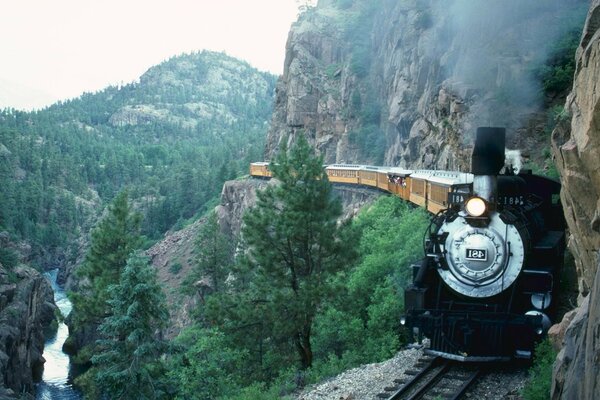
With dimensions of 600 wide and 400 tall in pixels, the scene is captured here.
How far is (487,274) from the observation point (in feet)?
39.0

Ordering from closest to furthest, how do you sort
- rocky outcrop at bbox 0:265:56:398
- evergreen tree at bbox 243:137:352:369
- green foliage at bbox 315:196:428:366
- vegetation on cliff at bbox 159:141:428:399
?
green foliage at bbox 315:196:428:366, vegetation on cliff at bbox 159:141:428:399, evergreen tree at bbox 243:137:352:369, rocky outcrop at bbox 0:265:56:398

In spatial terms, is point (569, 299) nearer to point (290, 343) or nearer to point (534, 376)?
point (534, 376)

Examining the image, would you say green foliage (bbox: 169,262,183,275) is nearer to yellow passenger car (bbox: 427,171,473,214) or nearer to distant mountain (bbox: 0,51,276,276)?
distant mountain (bbox: 0,51,276,276)

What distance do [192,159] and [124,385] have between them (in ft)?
428

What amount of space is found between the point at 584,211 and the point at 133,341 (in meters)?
14.0

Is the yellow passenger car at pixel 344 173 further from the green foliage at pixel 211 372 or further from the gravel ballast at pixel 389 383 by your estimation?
the gravel ballast at pixel 389 383

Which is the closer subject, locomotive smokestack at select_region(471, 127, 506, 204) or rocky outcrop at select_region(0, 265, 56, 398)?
locomotive smokestack at select_region(471, 127, 506, 204)

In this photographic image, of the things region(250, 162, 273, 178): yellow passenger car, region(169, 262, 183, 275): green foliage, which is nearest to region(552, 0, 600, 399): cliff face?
region(250, 162, 273, 178): yellow passenger car

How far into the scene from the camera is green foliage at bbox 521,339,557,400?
9.74 meters

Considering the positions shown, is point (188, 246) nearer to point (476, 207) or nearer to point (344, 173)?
point (344, 173)

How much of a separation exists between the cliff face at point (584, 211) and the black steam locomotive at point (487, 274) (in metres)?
0.87

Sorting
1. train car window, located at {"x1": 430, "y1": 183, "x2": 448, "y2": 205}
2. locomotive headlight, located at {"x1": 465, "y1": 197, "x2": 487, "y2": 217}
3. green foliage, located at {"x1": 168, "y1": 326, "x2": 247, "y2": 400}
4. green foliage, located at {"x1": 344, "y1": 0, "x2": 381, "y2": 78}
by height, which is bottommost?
green foliage, located at {"x1": 168, "y1": 326, "x2": 247, "y2": 400}

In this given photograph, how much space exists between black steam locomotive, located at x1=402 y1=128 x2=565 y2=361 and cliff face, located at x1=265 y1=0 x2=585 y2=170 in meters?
13.0

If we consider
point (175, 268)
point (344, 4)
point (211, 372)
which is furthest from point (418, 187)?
point (344, 4)
